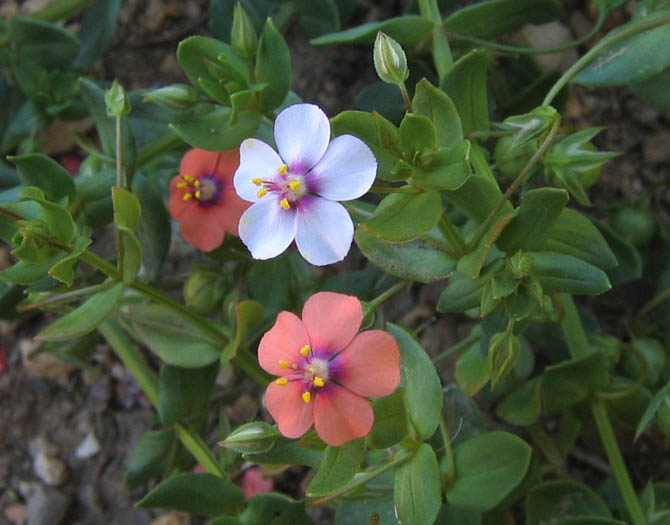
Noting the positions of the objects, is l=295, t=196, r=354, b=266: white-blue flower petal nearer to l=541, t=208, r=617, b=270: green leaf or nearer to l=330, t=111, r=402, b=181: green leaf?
l=330, t=111, r=402, b=181: green leaf

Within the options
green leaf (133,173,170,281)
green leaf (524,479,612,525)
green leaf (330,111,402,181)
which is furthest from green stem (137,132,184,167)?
green leaf (524,479,612,525)

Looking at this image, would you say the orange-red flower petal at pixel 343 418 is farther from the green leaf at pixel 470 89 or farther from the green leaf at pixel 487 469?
the green leaf at pixel 470 89

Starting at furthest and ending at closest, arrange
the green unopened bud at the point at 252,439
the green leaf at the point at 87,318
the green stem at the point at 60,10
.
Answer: the green stem at the point at 60,10
the green leaf at the point at 87,318
the green unopened bud at the point at 252,439

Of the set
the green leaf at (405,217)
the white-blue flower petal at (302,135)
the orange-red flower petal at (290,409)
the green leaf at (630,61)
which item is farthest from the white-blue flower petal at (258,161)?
the green leaf at (630,61)

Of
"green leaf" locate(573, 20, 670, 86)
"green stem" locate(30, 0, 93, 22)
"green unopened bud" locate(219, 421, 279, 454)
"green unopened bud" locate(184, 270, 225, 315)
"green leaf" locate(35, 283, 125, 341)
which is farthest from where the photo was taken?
"green stem" locate(30, 0, 93, 22)

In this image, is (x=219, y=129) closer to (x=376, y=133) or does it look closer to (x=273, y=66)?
(x=273, y=66)

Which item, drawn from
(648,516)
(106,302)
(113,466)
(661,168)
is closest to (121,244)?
(106,302)

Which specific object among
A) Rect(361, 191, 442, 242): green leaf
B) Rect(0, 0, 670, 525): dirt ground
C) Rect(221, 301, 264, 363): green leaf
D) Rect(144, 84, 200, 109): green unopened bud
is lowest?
Rect(0, 0, 670, 525): dirt ground
